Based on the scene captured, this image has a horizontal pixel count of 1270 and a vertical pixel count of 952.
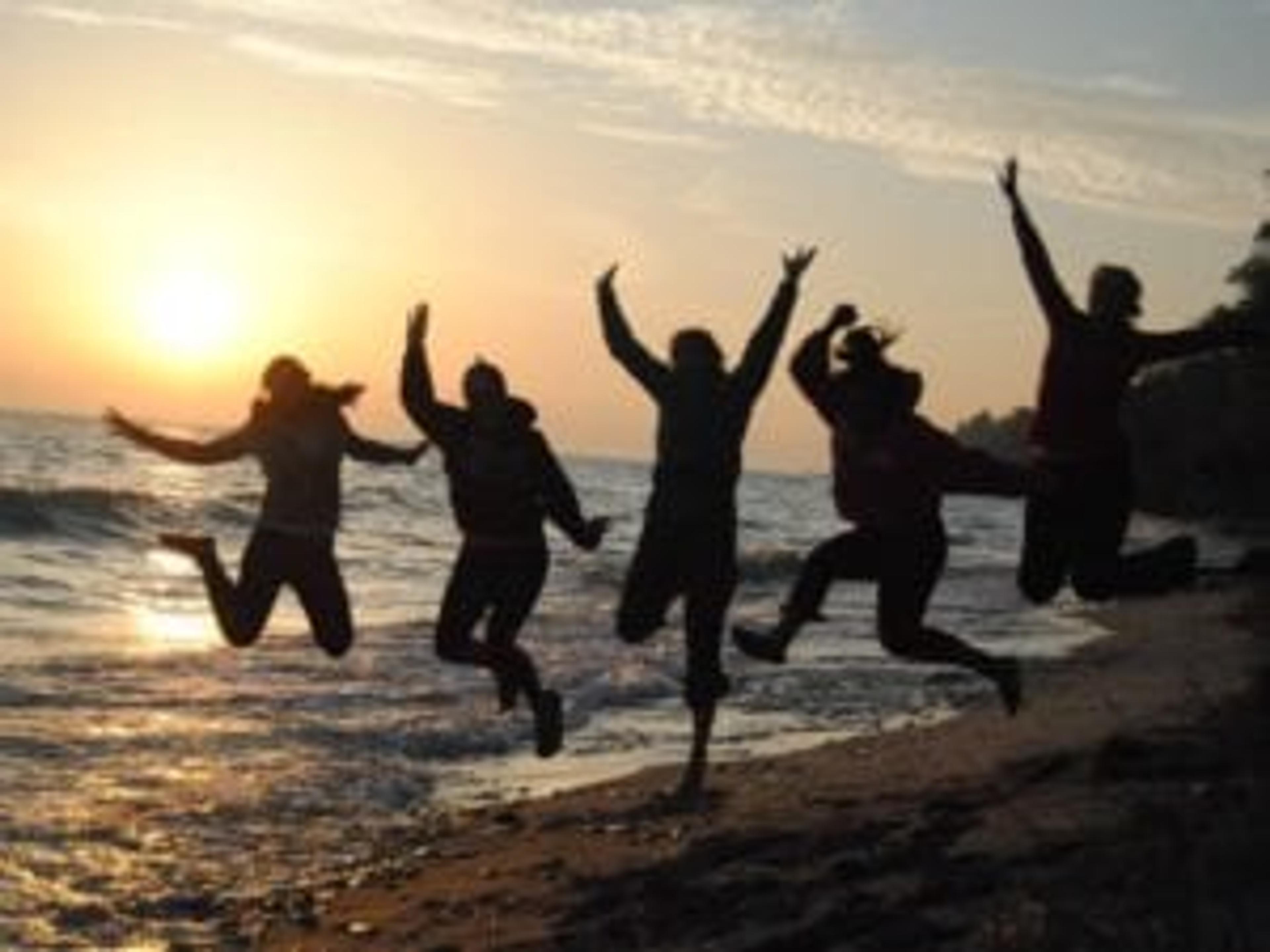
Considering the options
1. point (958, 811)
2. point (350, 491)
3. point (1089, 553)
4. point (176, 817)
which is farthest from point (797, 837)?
point (350, 491)

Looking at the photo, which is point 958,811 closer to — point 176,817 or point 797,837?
point 797,837

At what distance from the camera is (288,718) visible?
23.8 meters

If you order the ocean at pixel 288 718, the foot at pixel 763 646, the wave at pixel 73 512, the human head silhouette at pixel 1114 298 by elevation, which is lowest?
the wave at pixel 73 512

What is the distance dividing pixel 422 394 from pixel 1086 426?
12.8 ft

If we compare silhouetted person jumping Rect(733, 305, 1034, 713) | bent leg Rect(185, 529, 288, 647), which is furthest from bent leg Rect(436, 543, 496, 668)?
silhouetted person jumping Rect(733, 305, 1034, 713)

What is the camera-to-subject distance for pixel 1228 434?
20016 millimetres

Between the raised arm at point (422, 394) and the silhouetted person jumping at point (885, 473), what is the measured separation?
2.26 metres

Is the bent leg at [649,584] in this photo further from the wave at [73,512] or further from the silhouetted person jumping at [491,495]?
the wave at [73,512]

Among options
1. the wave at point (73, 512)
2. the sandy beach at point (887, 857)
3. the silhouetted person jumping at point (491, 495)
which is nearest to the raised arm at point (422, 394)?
the silhouetted person jumping at point (491, 495)

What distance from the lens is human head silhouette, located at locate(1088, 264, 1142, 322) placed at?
12.2 meters

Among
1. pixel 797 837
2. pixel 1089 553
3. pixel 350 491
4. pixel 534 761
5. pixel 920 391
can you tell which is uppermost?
pixel 920 391

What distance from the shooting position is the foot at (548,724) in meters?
14.8

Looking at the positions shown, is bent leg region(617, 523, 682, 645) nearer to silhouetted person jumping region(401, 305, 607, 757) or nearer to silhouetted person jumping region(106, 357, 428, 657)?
silhouetted person jumping region(401, 305, 607, 757)

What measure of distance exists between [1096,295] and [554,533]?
55942mm
